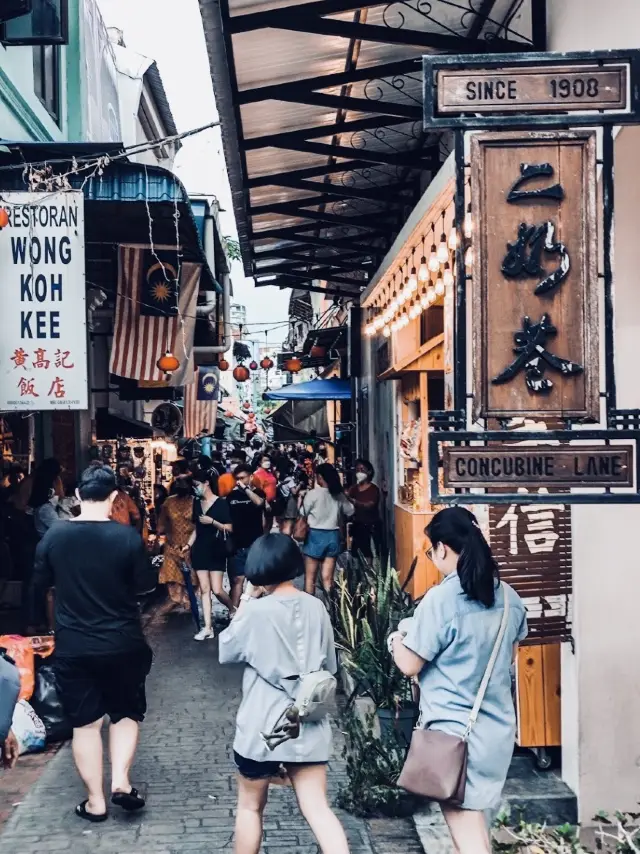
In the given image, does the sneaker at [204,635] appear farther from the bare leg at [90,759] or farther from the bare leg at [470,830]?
the bare leg at [470,830]

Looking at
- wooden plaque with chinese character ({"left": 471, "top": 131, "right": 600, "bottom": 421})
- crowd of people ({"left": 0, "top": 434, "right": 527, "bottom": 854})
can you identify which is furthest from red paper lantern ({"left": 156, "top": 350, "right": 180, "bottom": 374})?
wooden plaque with chinese character ({"left": 471, "top": 131, "right": 600, "bottom": 421})

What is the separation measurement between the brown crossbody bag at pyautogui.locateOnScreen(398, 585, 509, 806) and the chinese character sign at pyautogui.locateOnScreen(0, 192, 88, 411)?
16.3ft

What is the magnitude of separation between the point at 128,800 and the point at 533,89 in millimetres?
4448

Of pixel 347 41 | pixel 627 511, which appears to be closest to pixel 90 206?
pixel 347 41

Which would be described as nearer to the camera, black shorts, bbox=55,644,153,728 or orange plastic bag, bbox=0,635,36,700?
black shorts, bbox=55,644,153,728

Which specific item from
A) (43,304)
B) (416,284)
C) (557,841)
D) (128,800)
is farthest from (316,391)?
(557,841)

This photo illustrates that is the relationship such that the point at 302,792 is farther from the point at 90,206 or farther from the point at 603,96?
the point at 90,206

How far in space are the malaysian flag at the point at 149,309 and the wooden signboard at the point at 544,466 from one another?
8.58m

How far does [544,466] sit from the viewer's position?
12.3ft

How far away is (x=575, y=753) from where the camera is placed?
218 inches

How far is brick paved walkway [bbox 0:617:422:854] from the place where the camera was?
17.3ft

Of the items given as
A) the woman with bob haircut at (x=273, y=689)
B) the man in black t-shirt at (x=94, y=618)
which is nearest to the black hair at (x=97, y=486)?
the man in black t-shirt at (x=94, y=618)

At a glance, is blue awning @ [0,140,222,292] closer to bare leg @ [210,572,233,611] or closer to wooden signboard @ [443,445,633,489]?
bare leg @ [210,572,233,611]

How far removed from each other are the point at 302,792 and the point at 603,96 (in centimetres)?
333
